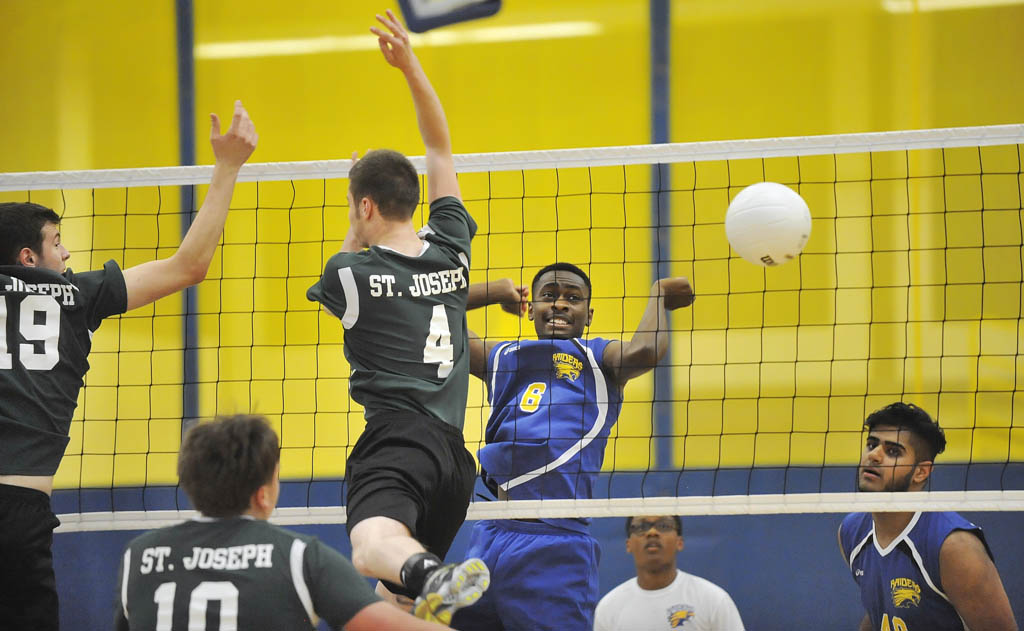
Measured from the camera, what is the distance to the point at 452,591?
277 cm

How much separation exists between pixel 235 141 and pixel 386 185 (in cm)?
68

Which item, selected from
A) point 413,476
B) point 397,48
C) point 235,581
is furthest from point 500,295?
point 235,581

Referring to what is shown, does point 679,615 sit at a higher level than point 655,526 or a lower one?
lower

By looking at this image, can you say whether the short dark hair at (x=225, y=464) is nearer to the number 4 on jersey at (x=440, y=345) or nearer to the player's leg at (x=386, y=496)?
the player's leg at (x=386, y=496)

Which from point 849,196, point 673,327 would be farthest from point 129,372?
point 849,196

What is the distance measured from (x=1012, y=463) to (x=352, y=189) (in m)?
5.19

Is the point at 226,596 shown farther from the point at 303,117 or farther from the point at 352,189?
the point at 303,117

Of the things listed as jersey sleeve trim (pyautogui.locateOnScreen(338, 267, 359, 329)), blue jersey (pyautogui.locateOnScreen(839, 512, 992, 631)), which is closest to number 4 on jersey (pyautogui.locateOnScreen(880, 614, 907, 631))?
blue jersey (pyautogui.locateOnScreen(839, 512, 992, 631))

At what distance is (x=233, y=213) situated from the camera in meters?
8.18

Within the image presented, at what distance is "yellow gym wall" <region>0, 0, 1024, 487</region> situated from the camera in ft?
25.0

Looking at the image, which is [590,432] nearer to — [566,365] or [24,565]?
[566,365]

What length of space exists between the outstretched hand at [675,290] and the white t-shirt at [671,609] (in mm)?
2219

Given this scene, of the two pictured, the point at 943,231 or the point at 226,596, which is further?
the point at 943,231

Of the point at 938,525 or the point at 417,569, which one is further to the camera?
the point at 938,525
